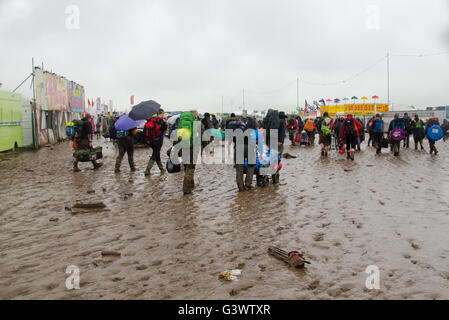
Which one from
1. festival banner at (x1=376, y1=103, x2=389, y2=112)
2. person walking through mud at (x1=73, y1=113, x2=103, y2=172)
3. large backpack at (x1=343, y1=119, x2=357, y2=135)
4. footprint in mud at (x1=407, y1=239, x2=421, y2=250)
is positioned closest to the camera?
footprint in mud at (x1=407, y1=239, x2=421, y2=250)

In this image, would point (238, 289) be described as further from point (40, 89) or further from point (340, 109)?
point (340, 109)

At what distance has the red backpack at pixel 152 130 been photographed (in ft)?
38.7

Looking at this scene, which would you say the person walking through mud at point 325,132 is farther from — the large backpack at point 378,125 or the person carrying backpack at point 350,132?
the large backpack at point 378,125

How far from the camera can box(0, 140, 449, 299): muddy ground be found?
158 inches

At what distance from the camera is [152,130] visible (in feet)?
38.7

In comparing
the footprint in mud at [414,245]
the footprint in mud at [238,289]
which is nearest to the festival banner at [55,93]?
the footprint in mud at [238,289]

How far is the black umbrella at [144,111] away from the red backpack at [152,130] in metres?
0.25

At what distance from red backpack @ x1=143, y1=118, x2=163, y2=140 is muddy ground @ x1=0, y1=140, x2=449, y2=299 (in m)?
1.60

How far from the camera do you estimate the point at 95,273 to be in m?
4.42

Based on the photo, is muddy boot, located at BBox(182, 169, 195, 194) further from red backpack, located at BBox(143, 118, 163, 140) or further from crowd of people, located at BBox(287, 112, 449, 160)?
crowd of people, located at BBox(287, 112, 449, 160)

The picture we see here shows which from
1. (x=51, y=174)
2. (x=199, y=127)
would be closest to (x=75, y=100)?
(x=51, y=174)

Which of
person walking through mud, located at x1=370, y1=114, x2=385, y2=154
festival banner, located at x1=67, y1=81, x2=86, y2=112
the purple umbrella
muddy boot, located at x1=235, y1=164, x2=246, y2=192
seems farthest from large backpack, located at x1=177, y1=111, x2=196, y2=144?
festival banner, located at x1=67, y1=81, x2=86, y2=112
